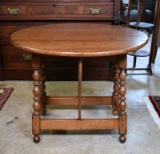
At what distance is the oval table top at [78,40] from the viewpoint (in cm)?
122

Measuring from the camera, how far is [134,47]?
129 centimetres

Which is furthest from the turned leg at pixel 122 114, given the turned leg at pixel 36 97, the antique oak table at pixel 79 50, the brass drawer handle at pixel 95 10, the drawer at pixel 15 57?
the drawer at pixel 15 57

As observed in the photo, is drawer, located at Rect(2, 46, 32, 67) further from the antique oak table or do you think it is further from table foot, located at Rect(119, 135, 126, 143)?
table foot, located at Rect(119, 135, 126, 143)

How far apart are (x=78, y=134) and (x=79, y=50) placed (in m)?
0.72

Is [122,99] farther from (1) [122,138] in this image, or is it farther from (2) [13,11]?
(2) [13,11]

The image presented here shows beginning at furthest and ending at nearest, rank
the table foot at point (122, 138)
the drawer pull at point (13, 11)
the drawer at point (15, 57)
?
the drawer at point (15, 57) → the drawer pull at point (13, 11) → the table foot at point (122, 138)

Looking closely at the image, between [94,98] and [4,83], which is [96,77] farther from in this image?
[4,83]

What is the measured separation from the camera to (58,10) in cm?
230

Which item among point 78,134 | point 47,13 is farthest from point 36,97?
point 47,13

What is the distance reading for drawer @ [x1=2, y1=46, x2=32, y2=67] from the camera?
247cm

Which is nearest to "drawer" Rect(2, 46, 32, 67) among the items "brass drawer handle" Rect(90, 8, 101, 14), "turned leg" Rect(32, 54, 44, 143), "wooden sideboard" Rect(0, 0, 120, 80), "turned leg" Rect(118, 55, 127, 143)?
"wooden sideboard" Rect(0, 0, 120, 80)

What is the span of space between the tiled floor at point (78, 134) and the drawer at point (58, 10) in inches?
29.3

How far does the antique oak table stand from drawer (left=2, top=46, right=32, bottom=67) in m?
0.81

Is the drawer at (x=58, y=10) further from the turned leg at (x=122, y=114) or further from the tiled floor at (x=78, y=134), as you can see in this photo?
the turned leg at (x=122, y=114)
